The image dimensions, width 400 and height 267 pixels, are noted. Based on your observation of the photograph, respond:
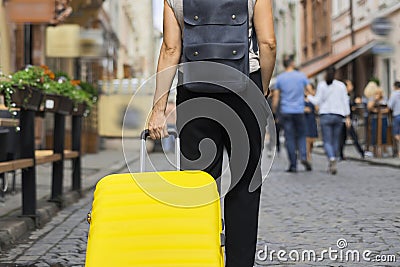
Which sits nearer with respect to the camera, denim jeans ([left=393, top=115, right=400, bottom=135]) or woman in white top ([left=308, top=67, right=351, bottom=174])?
woman in white top ([left=308, top=67, right=351, bottom=174])

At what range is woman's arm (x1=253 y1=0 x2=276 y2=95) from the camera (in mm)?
4086

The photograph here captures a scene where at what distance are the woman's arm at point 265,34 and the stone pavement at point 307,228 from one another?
181 cm

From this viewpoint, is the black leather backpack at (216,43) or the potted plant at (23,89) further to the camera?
the potted plant at (23,89)

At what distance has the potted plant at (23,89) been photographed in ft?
23.4

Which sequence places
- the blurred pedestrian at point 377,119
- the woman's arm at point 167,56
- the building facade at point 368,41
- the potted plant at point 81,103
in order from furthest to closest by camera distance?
the building facade at point 368,41 → the blurred pedestrian at point 377,119 → the potted plant at point 81,103 → the woman's arm at point 167,56

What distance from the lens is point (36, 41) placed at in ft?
69.1

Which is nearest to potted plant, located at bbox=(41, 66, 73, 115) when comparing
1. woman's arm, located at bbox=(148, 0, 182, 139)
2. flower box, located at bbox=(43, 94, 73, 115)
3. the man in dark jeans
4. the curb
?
flower box, located at bbox=(43, 94, 73, 115)

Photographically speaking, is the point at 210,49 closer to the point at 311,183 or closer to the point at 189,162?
the point at 189,162

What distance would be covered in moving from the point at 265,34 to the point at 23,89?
3719 mm

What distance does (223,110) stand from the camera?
4148mm

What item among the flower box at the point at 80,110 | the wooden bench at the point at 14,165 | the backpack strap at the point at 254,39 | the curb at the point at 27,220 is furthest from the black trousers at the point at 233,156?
the flower box at the point at 80,110

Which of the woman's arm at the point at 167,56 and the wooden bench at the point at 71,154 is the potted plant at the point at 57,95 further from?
the woman's arm at the point at 167,56

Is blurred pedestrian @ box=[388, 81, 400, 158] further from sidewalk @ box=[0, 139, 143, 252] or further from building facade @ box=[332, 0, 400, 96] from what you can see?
building facade @ box=[332, 0, 400, 96]

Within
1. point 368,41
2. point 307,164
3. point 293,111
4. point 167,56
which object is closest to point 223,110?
point 167,56
